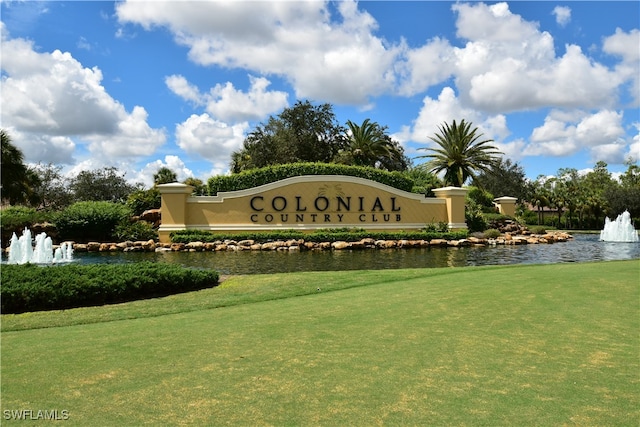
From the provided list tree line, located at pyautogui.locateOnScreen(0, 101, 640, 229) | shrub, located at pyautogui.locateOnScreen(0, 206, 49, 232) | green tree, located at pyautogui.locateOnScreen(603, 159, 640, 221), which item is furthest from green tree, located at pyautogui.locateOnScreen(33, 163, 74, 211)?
green tree, located at pyautogui.locateOnScreen(603, 159, 640, 221)

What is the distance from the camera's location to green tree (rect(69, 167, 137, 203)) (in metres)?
59.6

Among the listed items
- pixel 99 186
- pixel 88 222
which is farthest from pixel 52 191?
pixel 88 222

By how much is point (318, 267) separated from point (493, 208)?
2648cm

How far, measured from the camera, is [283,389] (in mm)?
4246

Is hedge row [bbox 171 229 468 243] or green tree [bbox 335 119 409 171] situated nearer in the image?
hedge row [bbox 171 229 468 243]

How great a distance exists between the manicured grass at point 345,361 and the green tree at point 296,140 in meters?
40.2

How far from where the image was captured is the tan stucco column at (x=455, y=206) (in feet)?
102

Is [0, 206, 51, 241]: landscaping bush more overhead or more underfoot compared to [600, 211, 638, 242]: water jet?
more overhead

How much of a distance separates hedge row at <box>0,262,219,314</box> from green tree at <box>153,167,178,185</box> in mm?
34547

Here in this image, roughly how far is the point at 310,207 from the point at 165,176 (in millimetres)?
21066

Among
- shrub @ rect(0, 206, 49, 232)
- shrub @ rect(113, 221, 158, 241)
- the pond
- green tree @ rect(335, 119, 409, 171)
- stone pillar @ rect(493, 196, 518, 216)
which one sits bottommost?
the pond

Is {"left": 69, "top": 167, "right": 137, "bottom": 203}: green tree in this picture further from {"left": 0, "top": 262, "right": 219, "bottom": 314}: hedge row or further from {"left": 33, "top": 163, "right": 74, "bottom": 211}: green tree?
{"left": 0, "top": 262, "right": 219, "bottom": 314}: hedge row

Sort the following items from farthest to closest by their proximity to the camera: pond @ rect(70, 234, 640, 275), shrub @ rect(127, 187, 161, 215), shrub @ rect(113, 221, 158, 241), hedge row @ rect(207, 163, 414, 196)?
shrub @ rect(127, 187, 161, 215) < hedge row @ rect(207, 163, 414, 196) < shrub @ rect(113, 221, 158, 241) < pond @ rect(70, 234, 640, 275)

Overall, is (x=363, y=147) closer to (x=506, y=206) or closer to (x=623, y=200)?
(x=506, y=206)
